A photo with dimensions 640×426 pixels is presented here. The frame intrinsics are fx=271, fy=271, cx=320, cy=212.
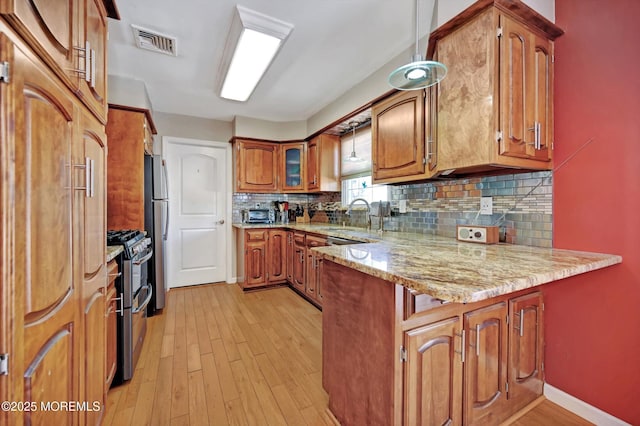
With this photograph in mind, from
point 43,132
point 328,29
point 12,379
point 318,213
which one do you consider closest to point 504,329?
point 12,379

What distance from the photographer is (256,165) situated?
4.08 metres

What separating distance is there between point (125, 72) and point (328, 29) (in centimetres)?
211

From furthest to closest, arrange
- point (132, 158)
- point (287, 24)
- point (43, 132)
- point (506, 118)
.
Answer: point (132, 158), point (287, 24), point (506, 118), point (43, 132)

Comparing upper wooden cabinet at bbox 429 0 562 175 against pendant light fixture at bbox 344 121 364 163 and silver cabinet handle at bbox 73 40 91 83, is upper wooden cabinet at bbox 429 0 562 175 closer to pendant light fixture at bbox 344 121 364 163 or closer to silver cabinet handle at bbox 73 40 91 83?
pendant light fixture at bbox 344 121 364 163

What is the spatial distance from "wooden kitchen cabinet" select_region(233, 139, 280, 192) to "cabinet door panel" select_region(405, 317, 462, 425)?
337 centimetres

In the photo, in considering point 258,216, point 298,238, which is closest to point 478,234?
point 298,238

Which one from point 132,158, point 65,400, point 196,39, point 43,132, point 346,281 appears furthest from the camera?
point 132,158

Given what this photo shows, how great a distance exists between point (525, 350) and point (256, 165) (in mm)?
3631

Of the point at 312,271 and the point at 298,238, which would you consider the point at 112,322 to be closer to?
the point at 312,271

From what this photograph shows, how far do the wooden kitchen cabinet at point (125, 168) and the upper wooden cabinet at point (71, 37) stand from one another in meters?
1.44

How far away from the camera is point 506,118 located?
4.97 feet

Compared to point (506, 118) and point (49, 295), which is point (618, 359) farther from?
point (49, 295)

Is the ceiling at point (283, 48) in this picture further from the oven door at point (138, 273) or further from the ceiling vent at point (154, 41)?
the oven door at point (138, 273)

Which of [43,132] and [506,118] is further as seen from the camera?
[506,118]
